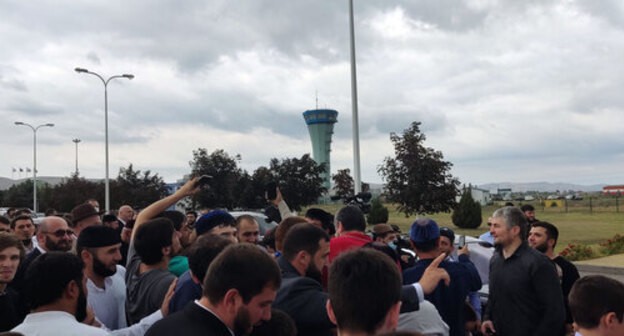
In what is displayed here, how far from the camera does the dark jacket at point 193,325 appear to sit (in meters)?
2.22

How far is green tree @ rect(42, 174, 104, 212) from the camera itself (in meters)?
40.4

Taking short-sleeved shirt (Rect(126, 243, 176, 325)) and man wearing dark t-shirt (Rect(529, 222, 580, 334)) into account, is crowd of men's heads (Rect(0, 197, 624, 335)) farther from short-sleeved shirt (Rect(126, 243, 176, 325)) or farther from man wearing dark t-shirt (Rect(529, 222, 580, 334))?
man wearing dark t-shirt (Rect(529, 222, 580, 334))

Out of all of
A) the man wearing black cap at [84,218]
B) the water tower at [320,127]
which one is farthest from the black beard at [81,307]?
the water tower at [320,127]

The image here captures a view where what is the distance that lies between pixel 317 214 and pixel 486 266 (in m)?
3.40

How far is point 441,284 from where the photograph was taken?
3.85m

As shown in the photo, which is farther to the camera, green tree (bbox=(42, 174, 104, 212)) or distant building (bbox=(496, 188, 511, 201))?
distant building (bbox=(496, 188, 511, 201))

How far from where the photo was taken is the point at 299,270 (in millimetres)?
3324

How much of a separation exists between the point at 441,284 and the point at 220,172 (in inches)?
1218

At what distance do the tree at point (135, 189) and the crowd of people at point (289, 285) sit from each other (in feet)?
113

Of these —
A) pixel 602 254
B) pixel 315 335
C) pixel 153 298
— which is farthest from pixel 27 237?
pixel 602 254

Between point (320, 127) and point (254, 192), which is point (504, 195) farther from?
point (254, 192)

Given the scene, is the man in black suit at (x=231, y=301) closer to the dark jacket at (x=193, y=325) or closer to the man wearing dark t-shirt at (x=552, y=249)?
the dark jacket at (x=193, y=325)

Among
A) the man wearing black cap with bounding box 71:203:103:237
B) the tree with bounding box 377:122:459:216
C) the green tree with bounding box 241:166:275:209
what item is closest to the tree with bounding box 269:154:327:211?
the green tree with bounding box 241:166:275:209

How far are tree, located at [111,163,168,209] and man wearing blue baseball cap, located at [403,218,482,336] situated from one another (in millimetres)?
35469
